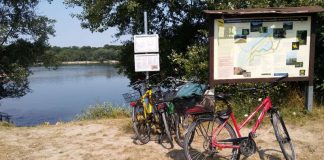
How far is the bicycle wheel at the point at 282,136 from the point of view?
4.20 meters

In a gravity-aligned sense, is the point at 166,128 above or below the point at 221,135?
below

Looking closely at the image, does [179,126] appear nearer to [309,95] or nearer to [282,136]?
[282,136]

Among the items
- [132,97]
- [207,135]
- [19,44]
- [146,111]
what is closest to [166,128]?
[146,111]

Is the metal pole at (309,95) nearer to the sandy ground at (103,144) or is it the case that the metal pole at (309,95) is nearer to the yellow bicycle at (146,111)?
the sandy ground at (103,144)

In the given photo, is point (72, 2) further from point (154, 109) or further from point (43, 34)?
point (154, 109)

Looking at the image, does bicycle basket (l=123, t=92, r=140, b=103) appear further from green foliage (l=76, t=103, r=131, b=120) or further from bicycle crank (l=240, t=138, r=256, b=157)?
green foliage (l=76, t=103, r=131, b=120)

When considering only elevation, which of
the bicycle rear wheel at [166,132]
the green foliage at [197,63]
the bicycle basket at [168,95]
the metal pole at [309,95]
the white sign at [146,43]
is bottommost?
the bicycle rear wheel at [166,132]

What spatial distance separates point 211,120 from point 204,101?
1.36ft

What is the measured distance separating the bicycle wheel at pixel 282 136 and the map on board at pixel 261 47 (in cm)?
211

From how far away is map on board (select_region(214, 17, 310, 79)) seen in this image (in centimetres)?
623

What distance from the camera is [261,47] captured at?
6.28 metres

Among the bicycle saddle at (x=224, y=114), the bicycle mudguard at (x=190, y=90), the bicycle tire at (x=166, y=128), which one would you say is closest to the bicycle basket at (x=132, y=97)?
the bicycle tire at (x=166, y=128)

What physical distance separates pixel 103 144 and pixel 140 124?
631mm

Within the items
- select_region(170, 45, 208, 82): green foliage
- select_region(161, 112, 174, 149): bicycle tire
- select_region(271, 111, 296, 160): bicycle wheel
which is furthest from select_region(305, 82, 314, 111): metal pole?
select_region(161, 112, 174, 149): bicycle tire
